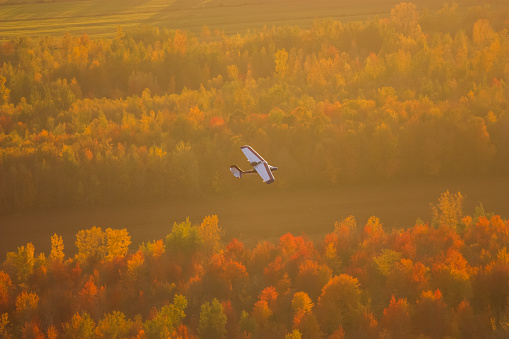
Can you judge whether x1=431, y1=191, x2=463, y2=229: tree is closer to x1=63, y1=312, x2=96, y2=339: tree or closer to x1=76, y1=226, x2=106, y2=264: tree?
x1=76, y1=226, x2=106, y2=264: tree

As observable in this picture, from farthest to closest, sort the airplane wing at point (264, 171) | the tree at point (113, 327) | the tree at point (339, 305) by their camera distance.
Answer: the tree at point (339, 305), the tree at point (113, 327), the airplane wing at point (264, 171)

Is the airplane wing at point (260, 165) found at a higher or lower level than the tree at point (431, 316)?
higher

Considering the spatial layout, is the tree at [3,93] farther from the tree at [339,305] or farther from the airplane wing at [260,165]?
the airplane wing at [260,165]

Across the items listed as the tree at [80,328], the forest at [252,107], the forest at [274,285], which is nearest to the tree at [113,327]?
the forest at [274,285]

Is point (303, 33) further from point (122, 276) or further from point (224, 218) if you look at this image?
A: point (122, 276)

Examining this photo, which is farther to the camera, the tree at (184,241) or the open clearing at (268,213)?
the open clearing at (268,213)

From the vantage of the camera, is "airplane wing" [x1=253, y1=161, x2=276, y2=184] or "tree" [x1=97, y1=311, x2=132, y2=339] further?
"tree" [x1=97, y1=311, x2=132, y2=339]

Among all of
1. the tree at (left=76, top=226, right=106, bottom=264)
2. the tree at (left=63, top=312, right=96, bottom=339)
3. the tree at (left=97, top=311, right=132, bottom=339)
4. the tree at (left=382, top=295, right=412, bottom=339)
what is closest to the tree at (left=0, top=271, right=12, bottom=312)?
the tree at (left=76, top=226, right=106, bottom=264)
